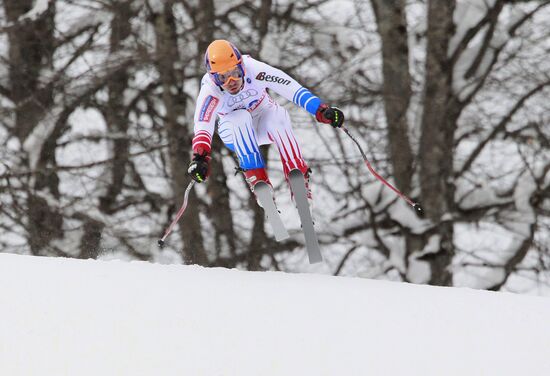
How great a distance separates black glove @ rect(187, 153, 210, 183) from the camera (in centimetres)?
802

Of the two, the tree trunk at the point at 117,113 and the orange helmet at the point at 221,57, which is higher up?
the tree trunk at the point at 117,113

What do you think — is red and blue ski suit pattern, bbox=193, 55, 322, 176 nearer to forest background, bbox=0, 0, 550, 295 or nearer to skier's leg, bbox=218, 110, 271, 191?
skier's leg, bbox=218, 110, 271, 191

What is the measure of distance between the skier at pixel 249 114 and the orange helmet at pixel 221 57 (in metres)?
0.01

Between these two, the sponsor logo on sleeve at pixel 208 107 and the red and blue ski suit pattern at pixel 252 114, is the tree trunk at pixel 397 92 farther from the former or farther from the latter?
the sponsor logo on sleeve at pixel 208 107

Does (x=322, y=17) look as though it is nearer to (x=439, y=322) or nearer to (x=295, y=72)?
(x=295, y=72)

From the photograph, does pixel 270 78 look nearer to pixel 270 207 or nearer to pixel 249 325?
pixel 270 207

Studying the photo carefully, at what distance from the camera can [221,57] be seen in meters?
7.86

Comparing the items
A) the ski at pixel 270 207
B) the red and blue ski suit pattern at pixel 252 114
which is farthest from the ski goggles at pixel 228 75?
the ski at pixel 270 207

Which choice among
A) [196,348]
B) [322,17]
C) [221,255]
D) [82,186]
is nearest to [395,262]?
[221,255]

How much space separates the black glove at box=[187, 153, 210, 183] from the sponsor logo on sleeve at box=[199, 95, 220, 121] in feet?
0.94

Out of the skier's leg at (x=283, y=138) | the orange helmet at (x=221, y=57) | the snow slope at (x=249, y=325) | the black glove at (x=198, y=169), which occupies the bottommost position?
the snow slope at (x=249, y=325)

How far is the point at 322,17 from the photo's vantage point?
16.7 metres

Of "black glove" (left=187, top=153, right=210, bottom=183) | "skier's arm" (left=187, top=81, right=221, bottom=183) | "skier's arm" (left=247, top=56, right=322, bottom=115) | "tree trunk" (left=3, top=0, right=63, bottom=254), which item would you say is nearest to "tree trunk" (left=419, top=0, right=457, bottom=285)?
"tree trunk" (left=3, top=0, right=63, bottom=254)

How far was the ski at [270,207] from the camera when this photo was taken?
8.48 m
